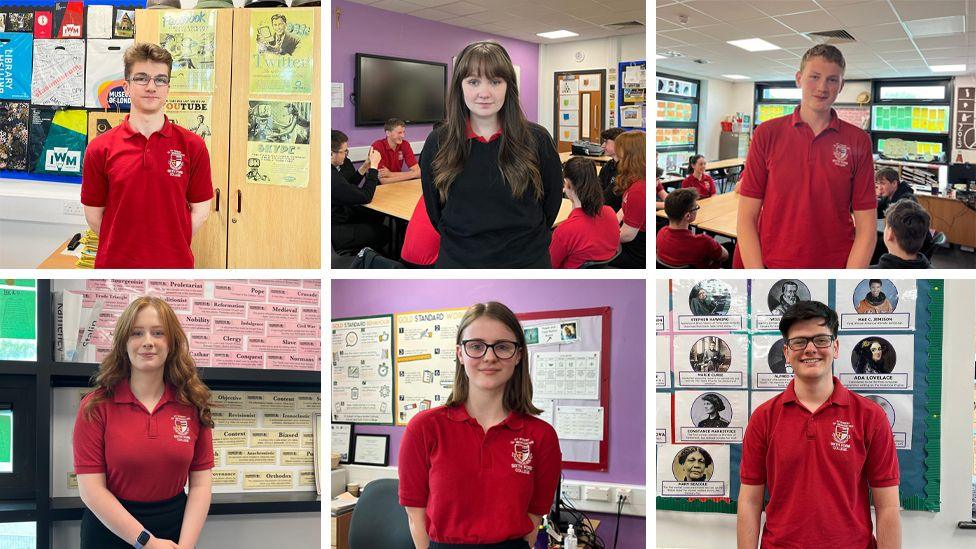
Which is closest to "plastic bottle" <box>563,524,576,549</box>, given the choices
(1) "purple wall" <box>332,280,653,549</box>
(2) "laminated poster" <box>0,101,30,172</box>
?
(1) "purple wall" <box>332,280,653,549</box>

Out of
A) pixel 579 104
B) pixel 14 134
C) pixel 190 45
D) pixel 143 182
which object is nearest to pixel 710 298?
pixel 579 104

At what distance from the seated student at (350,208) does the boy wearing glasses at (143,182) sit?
386mm

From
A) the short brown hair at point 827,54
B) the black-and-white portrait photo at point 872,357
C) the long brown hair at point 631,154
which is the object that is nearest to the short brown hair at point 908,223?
the black-and-white portrait photo at point 872,357

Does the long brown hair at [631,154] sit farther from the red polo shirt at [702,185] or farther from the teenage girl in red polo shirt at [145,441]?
the teenage girl in red polo shirt at [145,441]

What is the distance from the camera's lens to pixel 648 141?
159 cm

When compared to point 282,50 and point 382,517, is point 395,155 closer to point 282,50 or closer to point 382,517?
point 282,50

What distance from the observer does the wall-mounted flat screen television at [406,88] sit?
155 cm

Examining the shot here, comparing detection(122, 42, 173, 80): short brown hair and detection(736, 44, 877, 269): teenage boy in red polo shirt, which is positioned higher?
detection(122, 42, 173, 80): short brown hair

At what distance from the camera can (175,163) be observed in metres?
1.79

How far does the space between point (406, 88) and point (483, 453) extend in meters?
0.81

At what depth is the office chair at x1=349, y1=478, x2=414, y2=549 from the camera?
163cm

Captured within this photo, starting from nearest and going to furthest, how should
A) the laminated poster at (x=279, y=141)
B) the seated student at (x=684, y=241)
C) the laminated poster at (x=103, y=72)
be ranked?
1. the seated student at (x=684, y=241)
2. the laminated poster at (x=279, y=141)
3. the laminated poster at (x=103, y=72)

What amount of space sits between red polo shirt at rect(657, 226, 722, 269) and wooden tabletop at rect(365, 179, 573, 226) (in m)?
0.30

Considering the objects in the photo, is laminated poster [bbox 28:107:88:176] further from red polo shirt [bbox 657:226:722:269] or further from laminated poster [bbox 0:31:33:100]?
red polo shirt [bbox 657:226:722:269]
